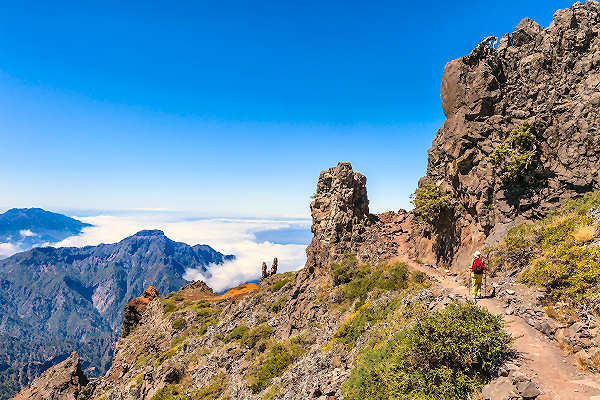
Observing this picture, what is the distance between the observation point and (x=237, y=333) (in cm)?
3512

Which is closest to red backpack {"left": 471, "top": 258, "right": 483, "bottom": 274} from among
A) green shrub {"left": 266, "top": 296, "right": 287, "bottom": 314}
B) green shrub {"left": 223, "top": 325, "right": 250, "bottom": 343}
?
green shrub {"left": 266, "top": 296, "right": 287, "bottom": 314}

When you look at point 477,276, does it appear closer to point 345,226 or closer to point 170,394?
point 345,226

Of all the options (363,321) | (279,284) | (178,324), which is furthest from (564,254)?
(178,324)

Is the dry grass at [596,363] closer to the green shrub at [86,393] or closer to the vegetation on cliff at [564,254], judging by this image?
the vegetation on cliff at [564,254]

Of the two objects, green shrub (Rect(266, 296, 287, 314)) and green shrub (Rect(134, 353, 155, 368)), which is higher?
green shrub (Rect(266, 296, 287, 314))

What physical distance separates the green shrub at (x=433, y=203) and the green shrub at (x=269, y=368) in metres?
19.9

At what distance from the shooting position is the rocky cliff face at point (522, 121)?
21.7 meters

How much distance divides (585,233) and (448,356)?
10.2m

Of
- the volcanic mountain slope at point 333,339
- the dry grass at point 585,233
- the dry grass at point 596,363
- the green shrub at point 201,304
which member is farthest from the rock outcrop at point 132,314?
the dry grass at point 585,233

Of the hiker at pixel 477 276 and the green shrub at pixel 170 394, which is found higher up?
the hiker at pixel 477 276

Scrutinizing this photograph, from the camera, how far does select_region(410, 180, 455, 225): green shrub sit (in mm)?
29422

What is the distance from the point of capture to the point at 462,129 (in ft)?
92.0

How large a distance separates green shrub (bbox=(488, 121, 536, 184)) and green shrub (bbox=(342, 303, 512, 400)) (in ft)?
62.4

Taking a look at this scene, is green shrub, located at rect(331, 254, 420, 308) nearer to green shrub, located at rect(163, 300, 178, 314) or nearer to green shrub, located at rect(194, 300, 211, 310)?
green shrub, located at rect(194, 300, 211, 310)
